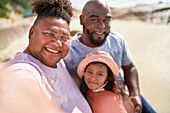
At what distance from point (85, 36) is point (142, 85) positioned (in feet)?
8.74

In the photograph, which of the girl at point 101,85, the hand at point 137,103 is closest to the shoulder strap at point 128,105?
the girl at point 101,85

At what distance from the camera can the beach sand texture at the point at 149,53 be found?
3561mm

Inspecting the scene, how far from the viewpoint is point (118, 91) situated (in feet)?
6.17

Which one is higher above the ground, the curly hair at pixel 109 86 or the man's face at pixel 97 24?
the man's face at pixel 97 24

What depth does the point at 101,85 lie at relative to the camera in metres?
1.87

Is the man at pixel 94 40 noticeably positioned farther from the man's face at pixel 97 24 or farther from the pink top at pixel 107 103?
the pink top at pixel 107 103

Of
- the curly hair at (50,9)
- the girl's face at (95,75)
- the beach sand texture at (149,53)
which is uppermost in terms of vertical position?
the curly hair at (50,9)

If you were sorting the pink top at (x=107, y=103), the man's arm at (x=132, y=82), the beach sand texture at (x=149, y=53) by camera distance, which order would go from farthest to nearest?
the beach sand texture at (x=149, y=53) → the man's arm at (x=132, y=82) → the pink top at (x=107, y=103)

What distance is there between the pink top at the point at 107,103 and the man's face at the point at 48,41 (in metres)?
0.70

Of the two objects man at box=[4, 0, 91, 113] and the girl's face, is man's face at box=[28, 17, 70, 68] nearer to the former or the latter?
man at box=[4, 0, 91, 113]

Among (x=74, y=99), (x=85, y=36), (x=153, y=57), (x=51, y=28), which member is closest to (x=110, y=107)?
(x=74, y=99)

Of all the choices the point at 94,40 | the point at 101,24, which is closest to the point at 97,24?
the point at 101,24

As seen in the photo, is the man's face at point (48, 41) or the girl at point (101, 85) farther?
the girl at point (101, 85)

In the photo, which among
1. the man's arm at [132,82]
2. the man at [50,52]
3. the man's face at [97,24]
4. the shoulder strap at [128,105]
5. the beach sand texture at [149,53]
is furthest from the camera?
the beach sand texture at [149,53]
